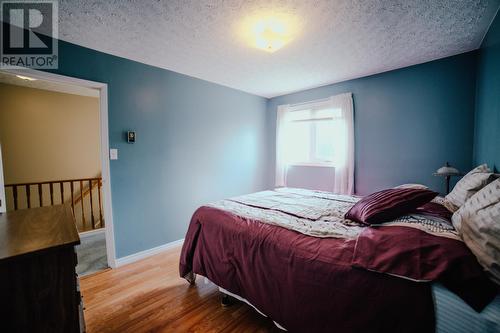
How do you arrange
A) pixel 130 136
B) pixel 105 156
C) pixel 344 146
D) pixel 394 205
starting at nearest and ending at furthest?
pixel 394 205 < pixel 105 156 < pixel 130 136 < pixel 344 146

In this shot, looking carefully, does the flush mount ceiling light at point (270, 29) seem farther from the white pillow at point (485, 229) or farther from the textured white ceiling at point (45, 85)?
the textured white ceiling at point (45, 85)

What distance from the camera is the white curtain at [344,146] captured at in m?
3.11

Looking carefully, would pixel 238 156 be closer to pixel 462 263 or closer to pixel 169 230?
pixel 169 230

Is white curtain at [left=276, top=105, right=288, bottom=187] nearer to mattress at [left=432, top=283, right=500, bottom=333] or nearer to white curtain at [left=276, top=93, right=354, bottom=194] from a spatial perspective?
white curtain at [left=276, top=93, right=354, bottom=194]

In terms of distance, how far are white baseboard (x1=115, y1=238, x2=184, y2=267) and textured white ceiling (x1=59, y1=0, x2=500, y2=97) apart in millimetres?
2395

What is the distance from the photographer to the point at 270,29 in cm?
179

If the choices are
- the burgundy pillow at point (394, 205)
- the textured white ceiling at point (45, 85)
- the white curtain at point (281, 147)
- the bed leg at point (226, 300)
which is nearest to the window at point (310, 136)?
the white curtain at point (281, 147)

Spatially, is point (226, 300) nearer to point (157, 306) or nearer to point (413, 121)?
point (157, 306)

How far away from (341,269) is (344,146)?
245 centimetres

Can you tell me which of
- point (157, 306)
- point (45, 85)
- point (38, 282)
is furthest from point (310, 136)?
point (45, 85)

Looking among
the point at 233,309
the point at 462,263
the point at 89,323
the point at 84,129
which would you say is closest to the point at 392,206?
the point at 462,263

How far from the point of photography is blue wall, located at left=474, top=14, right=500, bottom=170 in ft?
5.36

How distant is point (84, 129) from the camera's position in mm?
4098

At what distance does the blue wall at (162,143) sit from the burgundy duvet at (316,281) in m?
1.31
